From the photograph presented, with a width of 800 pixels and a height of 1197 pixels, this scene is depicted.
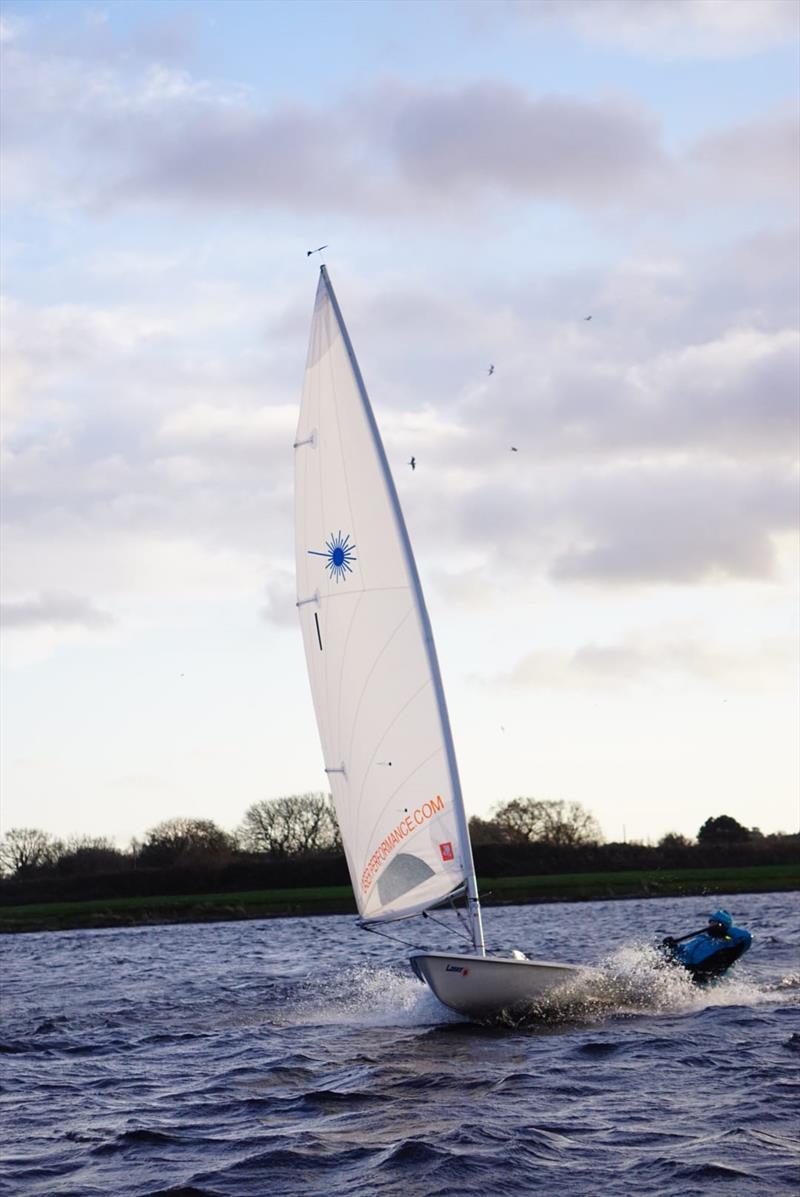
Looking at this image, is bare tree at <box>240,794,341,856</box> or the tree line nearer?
the tree line

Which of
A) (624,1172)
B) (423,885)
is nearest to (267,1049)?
(423,885)

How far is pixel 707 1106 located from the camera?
16781mm

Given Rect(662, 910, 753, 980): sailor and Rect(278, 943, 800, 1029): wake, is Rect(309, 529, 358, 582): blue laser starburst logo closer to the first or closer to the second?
Rect(278, 943, 800, 1029): wake

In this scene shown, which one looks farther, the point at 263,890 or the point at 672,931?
the point at 263,890

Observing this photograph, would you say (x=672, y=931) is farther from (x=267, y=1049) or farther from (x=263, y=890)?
(x=263, y=890)

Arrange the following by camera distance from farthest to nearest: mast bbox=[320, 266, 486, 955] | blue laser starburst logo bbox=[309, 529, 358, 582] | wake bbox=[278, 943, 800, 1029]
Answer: wake bbox=[278, 943, 800, 1029]
blue laser starburst logo bbox=[309, 529, 358, 582]
mast bbox=[320, 266, 486, 955]

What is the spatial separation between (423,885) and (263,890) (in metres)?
66.5

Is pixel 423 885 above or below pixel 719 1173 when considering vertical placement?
above

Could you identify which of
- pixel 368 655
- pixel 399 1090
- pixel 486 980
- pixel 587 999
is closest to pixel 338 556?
pixel 368 655

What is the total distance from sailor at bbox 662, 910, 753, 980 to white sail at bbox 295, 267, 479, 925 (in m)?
7.00

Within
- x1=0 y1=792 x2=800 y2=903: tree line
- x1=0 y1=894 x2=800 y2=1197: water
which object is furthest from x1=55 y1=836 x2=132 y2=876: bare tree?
x1=0 y1=894 x2=800 y2=1197: water

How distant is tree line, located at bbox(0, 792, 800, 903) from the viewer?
295 ft

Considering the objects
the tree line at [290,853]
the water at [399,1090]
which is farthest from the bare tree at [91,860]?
the water at [399,1090]

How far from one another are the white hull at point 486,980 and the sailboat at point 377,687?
24 mm
